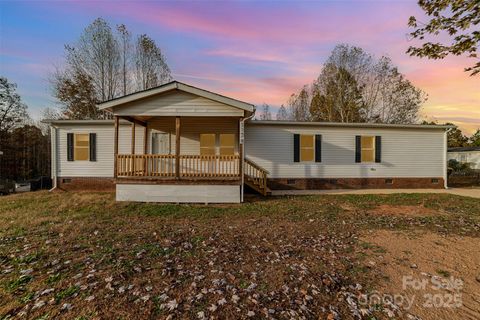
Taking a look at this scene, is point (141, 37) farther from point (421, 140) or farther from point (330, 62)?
point (421, 140)

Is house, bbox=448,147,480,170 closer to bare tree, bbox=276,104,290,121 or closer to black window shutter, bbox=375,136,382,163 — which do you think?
bare tree, bbox=276,104,290,121

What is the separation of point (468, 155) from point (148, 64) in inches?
1488

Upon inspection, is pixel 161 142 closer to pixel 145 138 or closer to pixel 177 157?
pixel 145 138

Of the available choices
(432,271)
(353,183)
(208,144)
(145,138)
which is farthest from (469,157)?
(145,138)

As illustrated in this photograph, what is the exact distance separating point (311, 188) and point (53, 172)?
41.4 feet

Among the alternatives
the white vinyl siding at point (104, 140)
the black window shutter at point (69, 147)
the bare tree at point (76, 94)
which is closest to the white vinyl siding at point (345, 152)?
the white vinyl siding at point (104, 140)

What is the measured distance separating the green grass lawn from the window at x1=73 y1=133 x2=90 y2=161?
13.2 ft

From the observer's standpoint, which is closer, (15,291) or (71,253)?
(15,291)

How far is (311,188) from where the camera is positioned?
1247 centimetres

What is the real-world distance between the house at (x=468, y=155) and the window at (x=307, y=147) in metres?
28.8


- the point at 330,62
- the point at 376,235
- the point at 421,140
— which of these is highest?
the point at 330,62

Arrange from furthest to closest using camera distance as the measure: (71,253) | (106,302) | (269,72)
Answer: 1. (269,72)
2. (71,253)
3. (106,302)

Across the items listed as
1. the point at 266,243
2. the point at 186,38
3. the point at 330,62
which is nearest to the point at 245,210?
the point at 266,243

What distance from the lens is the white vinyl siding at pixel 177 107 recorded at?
9.18 m
